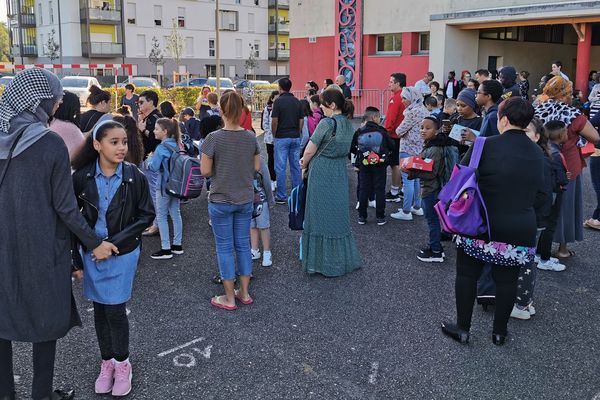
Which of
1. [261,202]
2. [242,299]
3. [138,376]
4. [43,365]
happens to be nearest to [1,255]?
[43,365]

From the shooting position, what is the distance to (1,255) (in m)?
3.02

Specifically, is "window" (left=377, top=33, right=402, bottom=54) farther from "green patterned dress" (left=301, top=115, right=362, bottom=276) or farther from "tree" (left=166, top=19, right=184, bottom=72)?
"tree" (left=166, top=19, right=184, bottom=72)

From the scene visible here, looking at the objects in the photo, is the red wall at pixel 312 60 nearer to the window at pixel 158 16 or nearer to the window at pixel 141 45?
the window at pixel 141 45

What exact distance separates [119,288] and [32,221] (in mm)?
695

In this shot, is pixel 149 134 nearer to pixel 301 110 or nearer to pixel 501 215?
pixel 301 110

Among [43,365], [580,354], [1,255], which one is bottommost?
[580,354]

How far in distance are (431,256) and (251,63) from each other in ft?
170

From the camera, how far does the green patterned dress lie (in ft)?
18.1

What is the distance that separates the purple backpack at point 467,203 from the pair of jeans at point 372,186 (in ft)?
11.4

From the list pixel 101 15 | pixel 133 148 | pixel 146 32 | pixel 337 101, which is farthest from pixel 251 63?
pixel 133 148

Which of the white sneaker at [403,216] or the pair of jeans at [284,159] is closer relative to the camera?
the white sneaker at [403,216]

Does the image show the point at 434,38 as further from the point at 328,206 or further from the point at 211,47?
the point at 211,47

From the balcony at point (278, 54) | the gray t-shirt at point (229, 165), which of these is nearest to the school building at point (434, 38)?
the gray t-shirt at point (229, 165)

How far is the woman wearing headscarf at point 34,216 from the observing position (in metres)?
2.98
